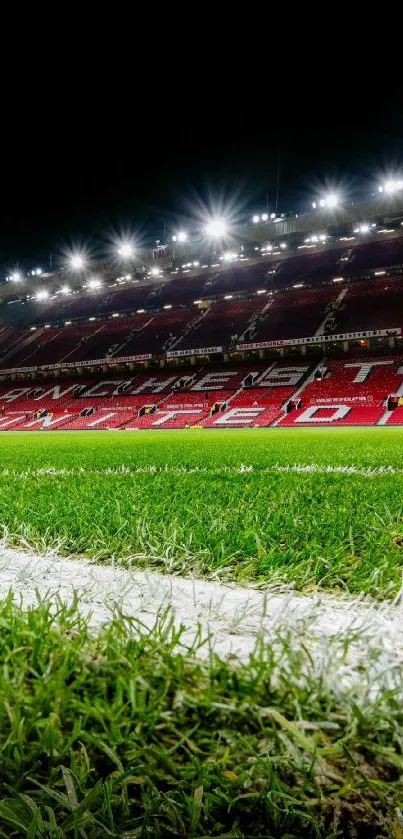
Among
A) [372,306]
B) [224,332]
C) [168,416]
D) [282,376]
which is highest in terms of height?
[372,306]

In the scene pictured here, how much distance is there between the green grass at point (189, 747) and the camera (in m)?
0.73

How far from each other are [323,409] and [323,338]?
9.20m

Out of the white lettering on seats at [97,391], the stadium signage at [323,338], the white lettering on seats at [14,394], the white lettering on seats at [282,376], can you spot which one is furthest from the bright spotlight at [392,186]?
the white lettering on seats at [14,394]

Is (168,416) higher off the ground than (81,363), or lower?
lower

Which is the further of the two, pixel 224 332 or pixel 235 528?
pixel 224 332

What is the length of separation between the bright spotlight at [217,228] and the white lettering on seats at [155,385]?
55.7ft

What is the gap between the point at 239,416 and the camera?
30.7m

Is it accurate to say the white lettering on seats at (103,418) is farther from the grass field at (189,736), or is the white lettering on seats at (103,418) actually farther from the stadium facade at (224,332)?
the grass field at (189,736)

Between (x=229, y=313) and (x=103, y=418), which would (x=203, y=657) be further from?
(x=229, y=313)

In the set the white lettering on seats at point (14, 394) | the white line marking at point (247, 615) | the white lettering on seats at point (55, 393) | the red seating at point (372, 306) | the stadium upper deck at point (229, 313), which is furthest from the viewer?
the white lettering on seats at point (14, 394)

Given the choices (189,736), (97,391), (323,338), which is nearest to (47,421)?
(97,391)

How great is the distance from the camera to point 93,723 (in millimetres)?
929

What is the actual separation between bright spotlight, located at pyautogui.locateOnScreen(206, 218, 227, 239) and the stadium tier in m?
15.7

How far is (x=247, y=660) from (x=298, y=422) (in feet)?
90.7
